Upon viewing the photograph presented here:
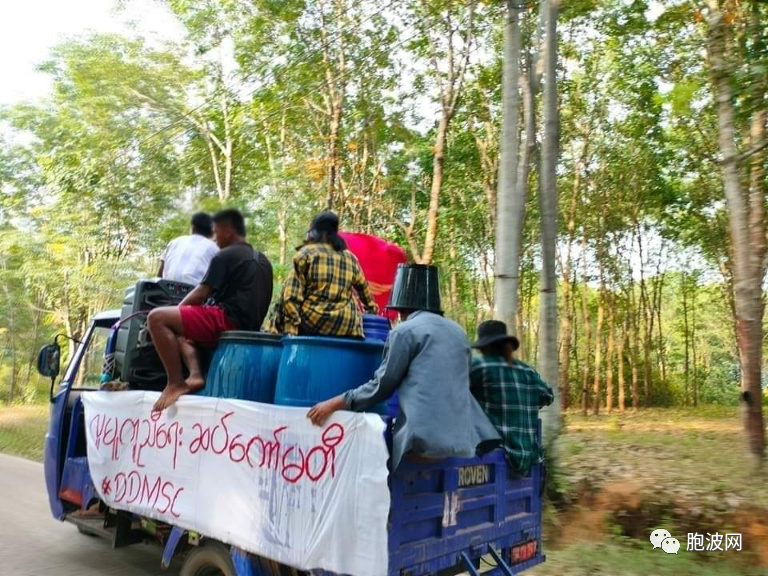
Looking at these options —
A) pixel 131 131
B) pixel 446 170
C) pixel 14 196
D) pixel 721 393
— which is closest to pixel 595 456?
pixel 446 170

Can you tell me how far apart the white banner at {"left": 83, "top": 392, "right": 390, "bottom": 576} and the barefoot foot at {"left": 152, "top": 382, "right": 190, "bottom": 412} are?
0.06 meters

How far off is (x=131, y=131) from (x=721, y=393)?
87.7 feet

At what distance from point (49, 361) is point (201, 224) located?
1.64 meters

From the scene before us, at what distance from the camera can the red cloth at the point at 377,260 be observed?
6020mm

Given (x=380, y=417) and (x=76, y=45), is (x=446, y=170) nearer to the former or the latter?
(x=76, y=45)

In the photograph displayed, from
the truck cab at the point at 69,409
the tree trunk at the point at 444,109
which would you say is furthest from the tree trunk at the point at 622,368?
the truck cab at the point at 69,409

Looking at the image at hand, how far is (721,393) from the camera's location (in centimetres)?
2881

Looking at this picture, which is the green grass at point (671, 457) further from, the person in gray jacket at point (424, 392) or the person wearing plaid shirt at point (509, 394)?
the person in gray jacket at point (424, 392)

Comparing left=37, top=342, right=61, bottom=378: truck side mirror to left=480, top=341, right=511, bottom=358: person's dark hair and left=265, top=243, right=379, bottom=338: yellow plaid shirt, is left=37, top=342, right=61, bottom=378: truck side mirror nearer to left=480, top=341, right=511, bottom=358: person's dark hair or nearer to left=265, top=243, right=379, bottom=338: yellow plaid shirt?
left=265, top=243, right=379, bottom=338: yellow plaid shirt

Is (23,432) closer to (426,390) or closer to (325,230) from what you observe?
(325,230)

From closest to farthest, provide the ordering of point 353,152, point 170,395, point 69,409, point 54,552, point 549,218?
point 170,395 < point 69,409 < point 54,552 < point 549,218 < point 353,152

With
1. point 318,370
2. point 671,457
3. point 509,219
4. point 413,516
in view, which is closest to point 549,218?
point 509,219

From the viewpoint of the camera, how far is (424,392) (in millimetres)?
2824

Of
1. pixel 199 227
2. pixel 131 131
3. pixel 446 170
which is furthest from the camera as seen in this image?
pixel 446 170
